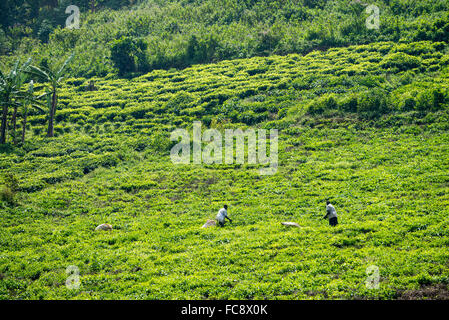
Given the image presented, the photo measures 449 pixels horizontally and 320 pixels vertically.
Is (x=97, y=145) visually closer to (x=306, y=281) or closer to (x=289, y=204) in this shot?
(x=289, y=204)

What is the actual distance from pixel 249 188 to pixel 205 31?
4364cm

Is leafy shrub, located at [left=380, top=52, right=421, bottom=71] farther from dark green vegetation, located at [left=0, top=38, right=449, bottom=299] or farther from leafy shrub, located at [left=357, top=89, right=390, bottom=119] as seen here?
leafy shrub, located at [left=357, top=89, right=390, bottom=119]

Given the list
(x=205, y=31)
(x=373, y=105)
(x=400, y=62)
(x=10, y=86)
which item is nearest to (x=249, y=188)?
(x=373, y=105)

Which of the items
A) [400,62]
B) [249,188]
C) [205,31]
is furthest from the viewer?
[205,31]

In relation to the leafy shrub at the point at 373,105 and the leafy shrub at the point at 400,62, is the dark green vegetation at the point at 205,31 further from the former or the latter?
the leafy shrub at the point at 373,105

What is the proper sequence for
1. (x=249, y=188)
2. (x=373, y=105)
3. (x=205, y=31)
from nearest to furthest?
1. (x=249, y=188)
2. (x=373, y=105)
3. (x=205, y=31)

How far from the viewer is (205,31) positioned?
62.0 m

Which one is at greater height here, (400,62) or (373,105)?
(400,62)

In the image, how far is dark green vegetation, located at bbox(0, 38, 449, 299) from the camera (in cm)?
1401

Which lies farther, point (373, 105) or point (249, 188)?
point (373, 105)

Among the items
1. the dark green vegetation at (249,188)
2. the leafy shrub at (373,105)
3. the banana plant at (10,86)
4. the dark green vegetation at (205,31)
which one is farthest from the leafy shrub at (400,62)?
the banana plant at (10,86)

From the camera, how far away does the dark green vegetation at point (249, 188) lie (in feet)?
46.0

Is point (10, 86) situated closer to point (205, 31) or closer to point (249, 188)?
point (249, 188)

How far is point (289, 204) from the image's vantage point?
71.4 feet
